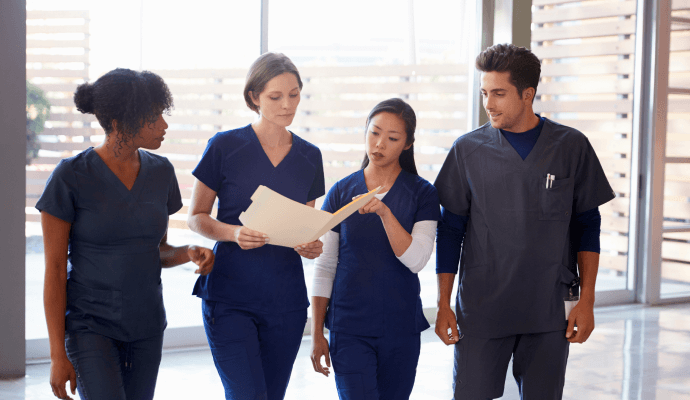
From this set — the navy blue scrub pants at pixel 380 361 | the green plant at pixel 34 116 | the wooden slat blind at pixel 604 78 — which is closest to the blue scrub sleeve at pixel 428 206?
the navy blue scrub pants at pixel 380 361

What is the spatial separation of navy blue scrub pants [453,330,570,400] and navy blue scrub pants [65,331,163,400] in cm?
85

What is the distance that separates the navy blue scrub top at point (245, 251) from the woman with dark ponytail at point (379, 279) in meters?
0.11

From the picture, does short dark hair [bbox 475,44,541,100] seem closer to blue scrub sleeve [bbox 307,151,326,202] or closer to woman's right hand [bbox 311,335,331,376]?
blue scrub sleeve [bbox 307,151,326,202]

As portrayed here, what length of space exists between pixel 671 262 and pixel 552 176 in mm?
4190

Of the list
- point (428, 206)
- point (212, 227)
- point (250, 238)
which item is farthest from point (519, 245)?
point (212, 227)

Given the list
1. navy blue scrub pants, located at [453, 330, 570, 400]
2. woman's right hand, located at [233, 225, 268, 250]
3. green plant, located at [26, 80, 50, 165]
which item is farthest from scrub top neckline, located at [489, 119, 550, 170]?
green plant, located at [26, 80, 50, 165]

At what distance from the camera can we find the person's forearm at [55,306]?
4.56ft

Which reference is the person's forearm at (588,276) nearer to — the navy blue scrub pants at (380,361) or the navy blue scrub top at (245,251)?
the navy blue scrub pants at (380,361)

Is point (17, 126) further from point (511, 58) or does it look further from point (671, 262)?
point (671, 262)

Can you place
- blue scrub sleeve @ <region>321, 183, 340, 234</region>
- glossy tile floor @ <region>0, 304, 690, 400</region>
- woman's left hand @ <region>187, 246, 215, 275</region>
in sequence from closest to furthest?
woman's left hand @ <region>187, 246, 215, 275</region>
blue scrub sleeve @ <region>321, 183, 340, 234</region>
glossy tile floor @ <region>0, 304, 690, 400</region>

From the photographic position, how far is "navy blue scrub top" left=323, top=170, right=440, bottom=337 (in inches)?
67.7

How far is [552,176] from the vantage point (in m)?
1.74

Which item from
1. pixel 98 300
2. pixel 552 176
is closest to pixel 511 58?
pixel 552 176

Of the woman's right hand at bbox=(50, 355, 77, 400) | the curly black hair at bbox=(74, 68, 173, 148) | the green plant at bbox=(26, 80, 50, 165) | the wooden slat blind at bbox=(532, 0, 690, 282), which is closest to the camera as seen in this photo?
the woman's right hand at bbox=(50, 355, 77, 400)
